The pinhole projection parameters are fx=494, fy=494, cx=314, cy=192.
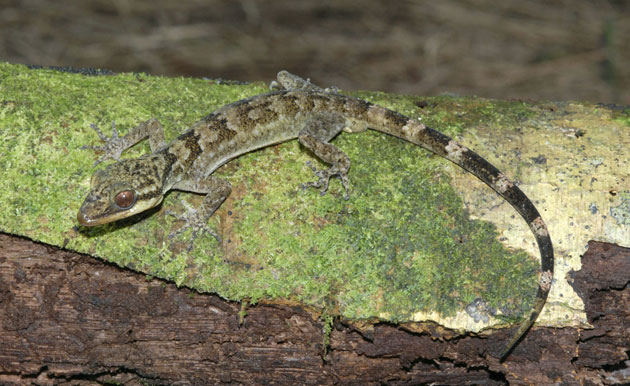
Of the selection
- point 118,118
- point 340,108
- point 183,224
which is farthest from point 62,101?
point 340,108

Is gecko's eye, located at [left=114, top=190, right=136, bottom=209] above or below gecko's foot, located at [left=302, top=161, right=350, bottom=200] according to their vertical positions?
below

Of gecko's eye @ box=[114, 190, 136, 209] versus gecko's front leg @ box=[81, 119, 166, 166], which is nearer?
gecko's eye @ box=[114, 190, 136, 209]

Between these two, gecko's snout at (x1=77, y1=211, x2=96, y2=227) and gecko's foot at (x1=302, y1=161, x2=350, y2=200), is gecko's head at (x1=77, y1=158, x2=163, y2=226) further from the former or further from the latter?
gecko's foot at (x1=302, y1=161, x2=350, y2=200)

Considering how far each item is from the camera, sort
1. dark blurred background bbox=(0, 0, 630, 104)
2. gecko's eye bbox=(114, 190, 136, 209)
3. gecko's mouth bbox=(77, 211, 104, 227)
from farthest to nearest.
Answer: dark blurred background bbox=(0, 0, 630, 104)
gecko's eye bbox=(114, 190, 136, 209)
gecko's mouth bbox=(77, 211, 104, 227)

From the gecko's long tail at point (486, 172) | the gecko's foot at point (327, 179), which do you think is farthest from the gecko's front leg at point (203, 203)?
the gecko's long tail at point (486, 172)

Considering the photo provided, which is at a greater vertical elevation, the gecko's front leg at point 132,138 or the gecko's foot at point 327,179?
the gecko's front leg at point 132,138

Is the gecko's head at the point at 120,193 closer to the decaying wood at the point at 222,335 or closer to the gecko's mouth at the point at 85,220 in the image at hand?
the gecko's mouth at the point at 85,220

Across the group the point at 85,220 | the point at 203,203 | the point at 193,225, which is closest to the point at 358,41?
the point at 203,203

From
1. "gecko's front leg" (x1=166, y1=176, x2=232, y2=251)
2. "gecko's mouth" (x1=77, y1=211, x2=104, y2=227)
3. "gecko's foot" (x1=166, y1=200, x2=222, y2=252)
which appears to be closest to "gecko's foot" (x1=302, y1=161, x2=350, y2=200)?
"gecko's front leg" (x1=166, y1=176, x2=232, y2=251)
